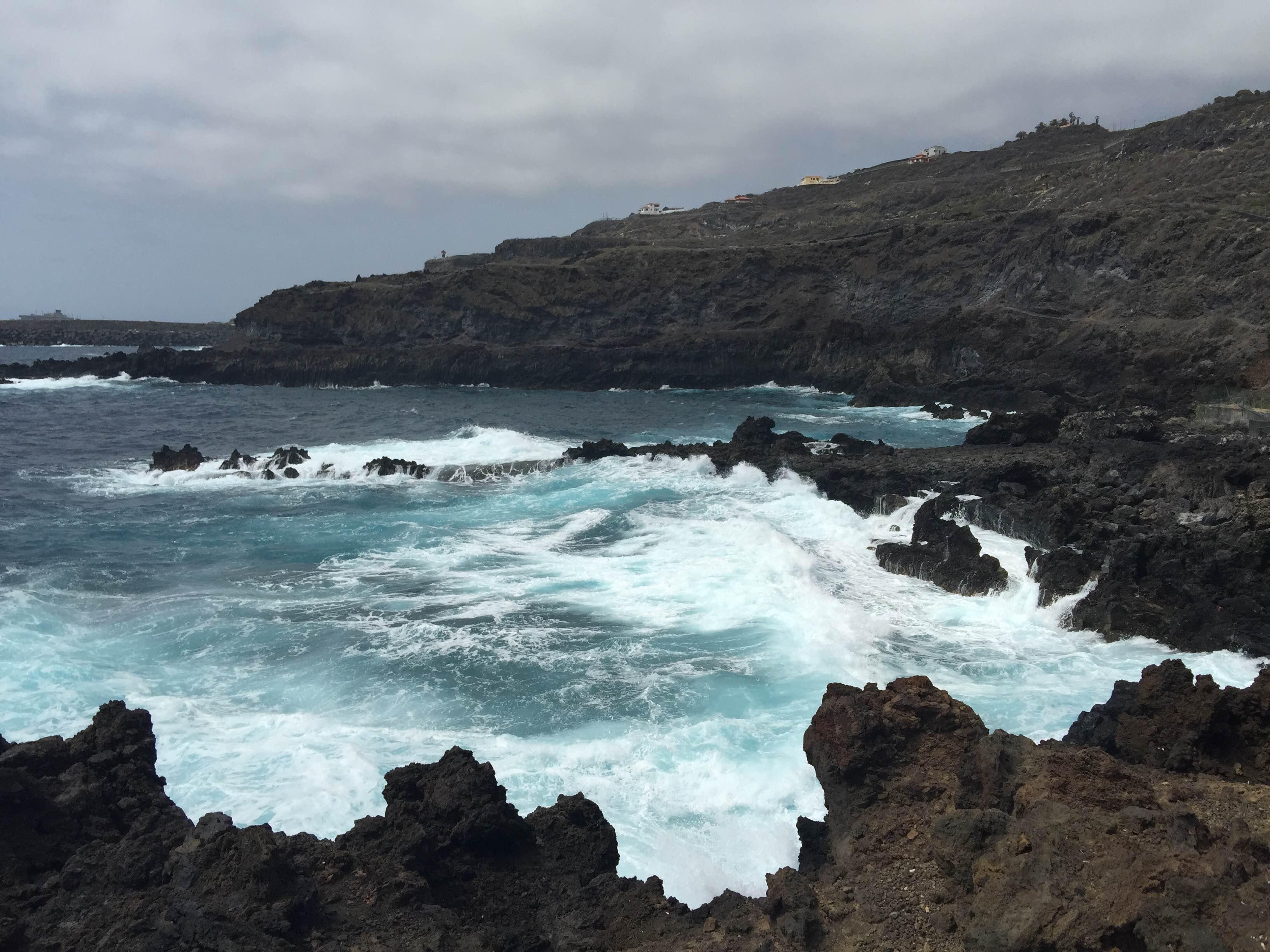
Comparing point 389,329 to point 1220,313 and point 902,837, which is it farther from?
point 902,837

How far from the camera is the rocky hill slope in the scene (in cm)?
3944

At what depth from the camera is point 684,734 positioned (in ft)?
35.9

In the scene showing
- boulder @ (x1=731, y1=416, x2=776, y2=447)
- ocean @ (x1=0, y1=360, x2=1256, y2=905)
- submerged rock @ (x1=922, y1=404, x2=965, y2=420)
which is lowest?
ocean @ (x1=0, y1=360, x2=1256, y2=905)

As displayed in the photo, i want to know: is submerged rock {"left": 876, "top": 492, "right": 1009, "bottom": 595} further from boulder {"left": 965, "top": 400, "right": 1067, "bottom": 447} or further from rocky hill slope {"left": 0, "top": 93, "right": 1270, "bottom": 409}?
rocky hill slope {"left": 0, "top": 93, "right": 1270, "bottom": 409}

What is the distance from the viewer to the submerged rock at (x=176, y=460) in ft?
95.3

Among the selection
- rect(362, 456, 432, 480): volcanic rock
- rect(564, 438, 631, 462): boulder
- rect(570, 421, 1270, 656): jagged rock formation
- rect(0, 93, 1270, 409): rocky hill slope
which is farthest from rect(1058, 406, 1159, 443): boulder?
rect(362, 456, 432, 480): volcanic rock

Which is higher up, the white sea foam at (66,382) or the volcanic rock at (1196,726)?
the white sea foam at (66,382)

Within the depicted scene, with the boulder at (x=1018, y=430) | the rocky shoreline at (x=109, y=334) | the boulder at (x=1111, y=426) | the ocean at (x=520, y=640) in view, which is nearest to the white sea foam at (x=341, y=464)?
the ocean at (x=520, y=640)

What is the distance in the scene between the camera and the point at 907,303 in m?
57.0

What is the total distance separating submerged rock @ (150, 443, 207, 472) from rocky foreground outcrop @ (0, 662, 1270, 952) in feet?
74.5

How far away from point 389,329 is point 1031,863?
66123mm

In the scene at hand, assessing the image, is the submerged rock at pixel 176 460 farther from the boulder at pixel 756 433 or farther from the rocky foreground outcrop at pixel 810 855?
the rocky foreground outcrop at pixel 810 855

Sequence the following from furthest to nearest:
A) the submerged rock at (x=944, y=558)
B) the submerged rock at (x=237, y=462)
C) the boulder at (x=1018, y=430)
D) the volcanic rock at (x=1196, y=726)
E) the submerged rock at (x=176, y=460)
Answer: the submerged rock at (x=237, y=462) < the submerged rock at (x=176, y=460) < the boulder at (x=1018, y=430) < the submerged rock at (x=944, y=558) < the volcanic rock at (x=1196, y=726)

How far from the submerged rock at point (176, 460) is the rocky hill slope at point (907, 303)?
29.4 metres
